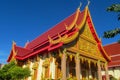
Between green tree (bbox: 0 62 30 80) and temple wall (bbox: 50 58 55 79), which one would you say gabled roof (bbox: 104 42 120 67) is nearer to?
temple wall (bbox: 50 58 55 79)

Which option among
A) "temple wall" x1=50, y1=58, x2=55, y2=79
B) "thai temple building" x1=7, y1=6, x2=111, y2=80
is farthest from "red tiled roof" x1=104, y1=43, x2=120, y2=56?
"temple wall" x1=50, y1=58, x2=55, y2=79

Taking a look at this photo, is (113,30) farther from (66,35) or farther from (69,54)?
(69,54)

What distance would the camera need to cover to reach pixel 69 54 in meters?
16.8

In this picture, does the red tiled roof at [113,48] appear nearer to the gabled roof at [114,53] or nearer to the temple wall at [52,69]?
the gabled roof at [114,53]

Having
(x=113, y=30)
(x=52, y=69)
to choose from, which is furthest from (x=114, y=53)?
(x=113, y=30)

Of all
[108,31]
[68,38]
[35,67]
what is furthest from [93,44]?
[108,31]

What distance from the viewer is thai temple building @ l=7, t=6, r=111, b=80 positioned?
16.5m

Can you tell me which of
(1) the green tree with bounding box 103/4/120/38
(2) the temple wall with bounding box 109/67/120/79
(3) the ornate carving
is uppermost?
(1) the green tree with bounding box 103/4/120/38

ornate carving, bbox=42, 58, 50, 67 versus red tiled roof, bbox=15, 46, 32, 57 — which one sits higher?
red tiled roof, bbox=15, 46, 32, 57

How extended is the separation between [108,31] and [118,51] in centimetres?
2144

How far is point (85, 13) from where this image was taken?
20.4 m

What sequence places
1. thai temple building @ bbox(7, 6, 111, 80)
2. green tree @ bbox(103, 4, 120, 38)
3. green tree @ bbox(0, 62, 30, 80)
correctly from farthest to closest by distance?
1. green tree @ bbox(0, 62, 30, 80)
2. thai temple building @ bbox(7, 6, 111, 80)
3. green tree @ bbox(103, 4, 120, 38)

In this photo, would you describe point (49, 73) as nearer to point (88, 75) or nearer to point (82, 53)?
point (82, 53)

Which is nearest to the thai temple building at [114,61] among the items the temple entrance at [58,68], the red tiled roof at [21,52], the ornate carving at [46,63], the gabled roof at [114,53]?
the gabled roof at [114,53]
